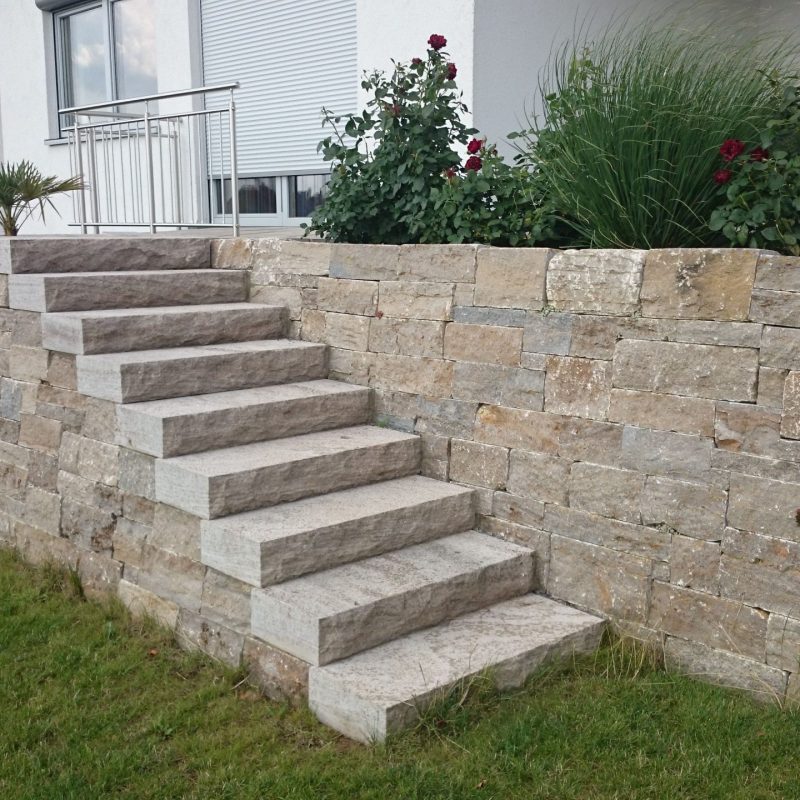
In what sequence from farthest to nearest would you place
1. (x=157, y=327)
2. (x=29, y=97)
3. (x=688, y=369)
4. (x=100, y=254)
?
(x=29, y=97), (x=100, y=254), (x=157, y=327), (x=688, y=369)

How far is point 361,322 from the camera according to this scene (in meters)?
4.68

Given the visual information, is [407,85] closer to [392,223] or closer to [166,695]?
[392,223]

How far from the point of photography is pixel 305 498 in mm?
4008

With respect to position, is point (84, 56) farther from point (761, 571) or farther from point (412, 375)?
point (761, 571)

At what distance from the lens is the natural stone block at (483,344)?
401cm

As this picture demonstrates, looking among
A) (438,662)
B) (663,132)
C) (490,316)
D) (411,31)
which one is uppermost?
(411,31)

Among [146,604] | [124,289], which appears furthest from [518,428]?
[124,289]

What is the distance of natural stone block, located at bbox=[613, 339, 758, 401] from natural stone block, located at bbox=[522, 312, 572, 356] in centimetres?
25

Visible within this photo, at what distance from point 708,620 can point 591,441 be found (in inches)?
32.3

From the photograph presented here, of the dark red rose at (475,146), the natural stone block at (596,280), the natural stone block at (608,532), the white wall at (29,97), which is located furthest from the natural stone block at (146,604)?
the white wall at (29,97)

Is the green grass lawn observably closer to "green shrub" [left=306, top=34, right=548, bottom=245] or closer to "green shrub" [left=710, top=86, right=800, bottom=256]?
"green shrub" [left=710, top=86, right=800, bottom=256]

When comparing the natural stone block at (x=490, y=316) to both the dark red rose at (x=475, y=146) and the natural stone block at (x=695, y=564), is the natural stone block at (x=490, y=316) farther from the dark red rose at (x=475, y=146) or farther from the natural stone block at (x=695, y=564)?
the natural stone block at (x=695, y=564)

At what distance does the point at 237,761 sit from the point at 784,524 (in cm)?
203

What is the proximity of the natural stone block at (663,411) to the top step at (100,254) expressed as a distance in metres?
2.79
